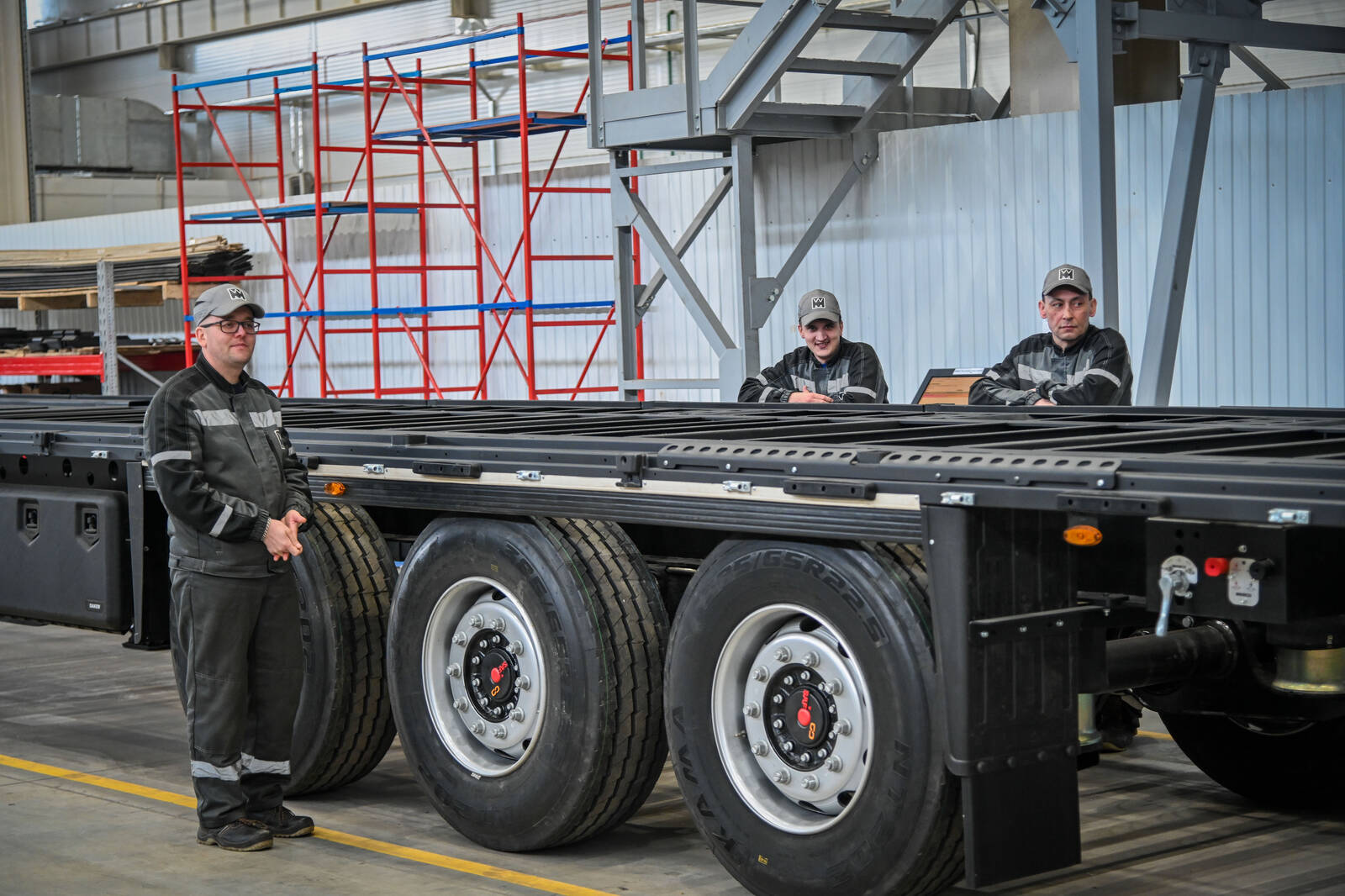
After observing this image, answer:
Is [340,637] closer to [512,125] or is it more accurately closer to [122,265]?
[512,125]

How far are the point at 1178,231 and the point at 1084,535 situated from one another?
620cm

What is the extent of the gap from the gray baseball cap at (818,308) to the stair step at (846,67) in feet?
9.62

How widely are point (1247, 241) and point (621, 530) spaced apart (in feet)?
21.1

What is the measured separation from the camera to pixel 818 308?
28.2ft

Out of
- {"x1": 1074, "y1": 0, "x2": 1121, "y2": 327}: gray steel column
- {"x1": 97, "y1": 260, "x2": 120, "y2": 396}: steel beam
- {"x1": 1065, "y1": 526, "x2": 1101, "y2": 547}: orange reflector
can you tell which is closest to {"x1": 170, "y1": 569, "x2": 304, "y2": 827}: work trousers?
{"x1": 1065, "y1": 526, "x2": 1101, "y2": 547}: orange reflector

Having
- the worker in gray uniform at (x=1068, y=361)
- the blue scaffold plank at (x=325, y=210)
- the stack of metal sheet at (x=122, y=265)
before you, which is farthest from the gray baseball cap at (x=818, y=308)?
the stack of metal sheet at (x=122, y=265)

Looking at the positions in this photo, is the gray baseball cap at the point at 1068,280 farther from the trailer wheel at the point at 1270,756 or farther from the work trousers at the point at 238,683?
the work trousers at the point at 238,683

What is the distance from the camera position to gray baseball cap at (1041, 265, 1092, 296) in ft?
24.8

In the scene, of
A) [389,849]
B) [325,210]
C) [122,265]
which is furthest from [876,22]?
[122,265]

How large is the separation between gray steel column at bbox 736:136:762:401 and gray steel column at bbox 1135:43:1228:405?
2.65 m

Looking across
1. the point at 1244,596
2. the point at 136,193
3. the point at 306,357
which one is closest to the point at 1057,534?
the point at 1244,596

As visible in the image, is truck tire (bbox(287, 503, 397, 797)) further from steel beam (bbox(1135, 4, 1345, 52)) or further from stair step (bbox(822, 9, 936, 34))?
stair step (bbox(822, 9, 936, 34))

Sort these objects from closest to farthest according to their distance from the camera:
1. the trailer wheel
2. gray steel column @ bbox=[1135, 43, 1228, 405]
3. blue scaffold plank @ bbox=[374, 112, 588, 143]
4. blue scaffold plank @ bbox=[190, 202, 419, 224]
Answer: the trailer wheel → gray steel column @ bbox=[1135, 43, 1228, 405] → blue scaffold plank @ bbox=[374, 112, 588, 143] → blue scaffold plank @ bbox=[190, 202, 419, 224]

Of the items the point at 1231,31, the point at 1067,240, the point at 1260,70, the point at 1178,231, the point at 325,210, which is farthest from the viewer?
the point at 325,210
